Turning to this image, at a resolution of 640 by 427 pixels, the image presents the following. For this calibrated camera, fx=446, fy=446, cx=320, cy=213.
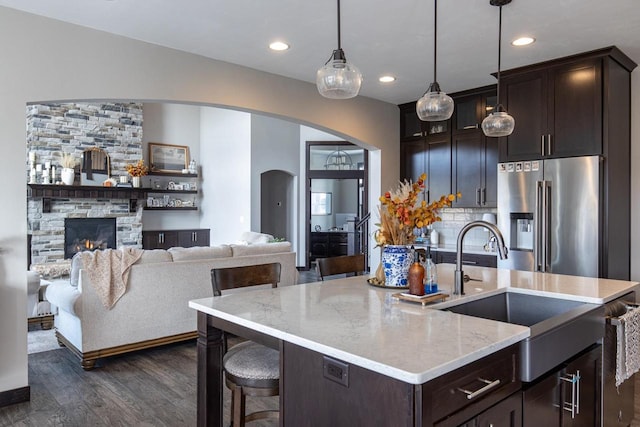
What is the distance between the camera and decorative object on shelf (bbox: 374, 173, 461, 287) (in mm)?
2283

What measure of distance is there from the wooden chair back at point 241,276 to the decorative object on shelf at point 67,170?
7110 millimetres

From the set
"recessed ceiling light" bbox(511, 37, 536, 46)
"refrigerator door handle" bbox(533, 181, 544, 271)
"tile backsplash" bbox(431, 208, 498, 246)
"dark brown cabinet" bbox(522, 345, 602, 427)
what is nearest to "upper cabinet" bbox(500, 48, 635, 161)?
"refrigerator door handle" bbox(533, 181, 544, 271)

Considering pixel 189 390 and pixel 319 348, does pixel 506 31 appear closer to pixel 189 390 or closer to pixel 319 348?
pixel 319 348

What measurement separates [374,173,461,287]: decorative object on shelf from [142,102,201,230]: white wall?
835 cm

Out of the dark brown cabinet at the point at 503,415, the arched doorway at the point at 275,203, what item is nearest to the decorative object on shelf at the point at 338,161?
the arched doorway at the point at 275,203

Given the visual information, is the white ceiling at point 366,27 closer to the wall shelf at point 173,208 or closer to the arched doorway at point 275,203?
the wall shelf at point 173,208

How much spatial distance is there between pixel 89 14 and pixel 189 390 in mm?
2862

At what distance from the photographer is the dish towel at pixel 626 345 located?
222 cm

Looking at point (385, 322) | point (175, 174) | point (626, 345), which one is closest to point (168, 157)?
point (175, 174)

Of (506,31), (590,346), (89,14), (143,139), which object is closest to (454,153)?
(506,31)

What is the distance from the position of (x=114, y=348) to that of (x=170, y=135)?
704 centimetres

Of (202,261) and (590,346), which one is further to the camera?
(202,261)

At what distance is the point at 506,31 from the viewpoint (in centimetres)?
353

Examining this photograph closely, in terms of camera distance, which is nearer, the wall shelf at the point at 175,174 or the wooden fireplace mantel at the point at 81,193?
the wooden fireplace mantel at the point at 81,193
